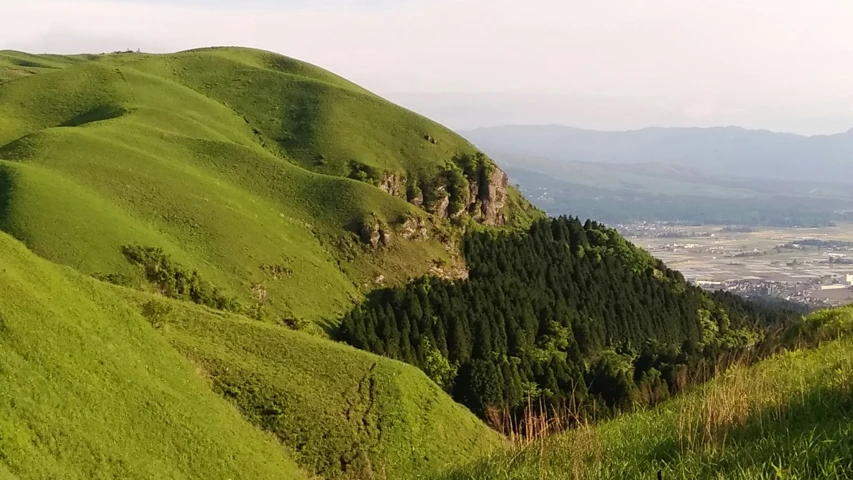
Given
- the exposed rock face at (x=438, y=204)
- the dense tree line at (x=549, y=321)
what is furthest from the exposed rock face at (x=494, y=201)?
the exposed rock face at (x=438, y=204)

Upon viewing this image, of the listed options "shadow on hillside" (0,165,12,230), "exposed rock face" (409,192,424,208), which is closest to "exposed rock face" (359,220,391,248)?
"exposed rock face" (409,192,424,208)

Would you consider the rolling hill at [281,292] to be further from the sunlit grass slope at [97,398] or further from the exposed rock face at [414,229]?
the exposed rock face at [414,229]

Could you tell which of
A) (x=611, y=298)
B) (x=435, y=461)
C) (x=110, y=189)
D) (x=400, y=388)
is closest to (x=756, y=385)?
(x=435, y=461)

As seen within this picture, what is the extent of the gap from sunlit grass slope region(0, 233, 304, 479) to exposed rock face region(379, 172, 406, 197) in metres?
69.0

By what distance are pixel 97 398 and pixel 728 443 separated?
1943cm

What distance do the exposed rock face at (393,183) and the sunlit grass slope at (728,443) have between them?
280ft

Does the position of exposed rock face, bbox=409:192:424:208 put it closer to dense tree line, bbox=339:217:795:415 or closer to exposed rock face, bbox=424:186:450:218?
exposed rock face, bbox=424:186:450:218

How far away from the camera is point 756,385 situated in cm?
1197

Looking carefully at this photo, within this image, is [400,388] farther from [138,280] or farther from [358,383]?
[138,280]

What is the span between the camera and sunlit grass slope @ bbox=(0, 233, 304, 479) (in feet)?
60.7

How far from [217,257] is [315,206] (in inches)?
860

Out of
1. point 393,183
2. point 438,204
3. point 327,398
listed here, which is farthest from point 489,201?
point 327,398

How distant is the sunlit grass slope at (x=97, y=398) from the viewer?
60.7ft

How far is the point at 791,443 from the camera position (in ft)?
30.3
